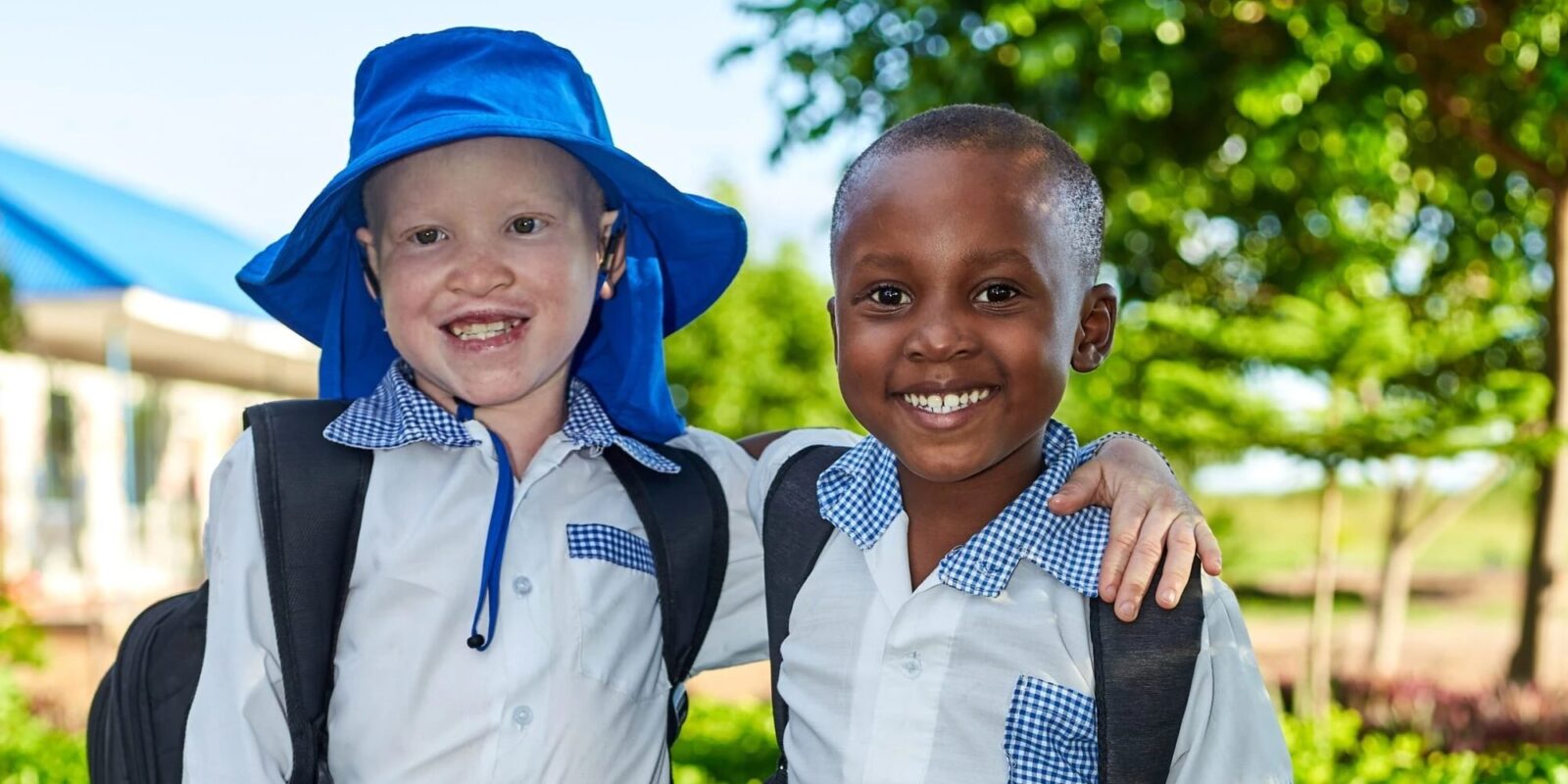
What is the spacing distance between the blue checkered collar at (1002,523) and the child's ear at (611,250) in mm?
581

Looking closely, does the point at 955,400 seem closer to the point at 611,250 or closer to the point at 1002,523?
the point at 1002,523

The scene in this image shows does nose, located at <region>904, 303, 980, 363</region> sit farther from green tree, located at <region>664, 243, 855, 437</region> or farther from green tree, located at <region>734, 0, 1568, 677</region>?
green tree, located at <region>664, 243, 855, 437</region>

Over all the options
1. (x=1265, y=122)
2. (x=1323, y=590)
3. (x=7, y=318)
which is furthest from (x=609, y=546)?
(x=7, y=318)

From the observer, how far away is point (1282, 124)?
6988 mm

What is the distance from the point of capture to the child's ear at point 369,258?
2318 millimetres

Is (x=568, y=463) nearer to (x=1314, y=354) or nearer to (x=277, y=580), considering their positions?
(x=277, y=580)

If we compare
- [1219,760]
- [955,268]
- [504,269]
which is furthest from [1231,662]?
[504,269]

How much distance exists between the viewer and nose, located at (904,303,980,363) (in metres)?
1.76

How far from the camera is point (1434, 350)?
7.39 meters

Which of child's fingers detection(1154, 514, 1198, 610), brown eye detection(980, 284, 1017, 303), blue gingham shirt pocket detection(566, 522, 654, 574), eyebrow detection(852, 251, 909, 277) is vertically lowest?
blue gingham shirt pocket detection(566, 522, 654, 574)

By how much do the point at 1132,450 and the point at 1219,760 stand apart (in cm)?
49

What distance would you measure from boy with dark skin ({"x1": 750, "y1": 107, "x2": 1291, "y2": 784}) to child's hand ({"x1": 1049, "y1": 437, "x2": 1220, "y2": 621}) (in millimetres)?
29

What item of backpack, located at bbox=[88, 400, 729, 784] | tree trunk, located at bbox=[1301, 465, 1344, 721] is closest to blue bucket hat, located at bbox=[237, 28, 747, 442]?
backpack, located at bbox=[88, 400, 729, 784]

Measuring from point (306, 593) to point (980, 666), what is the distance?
933mm
